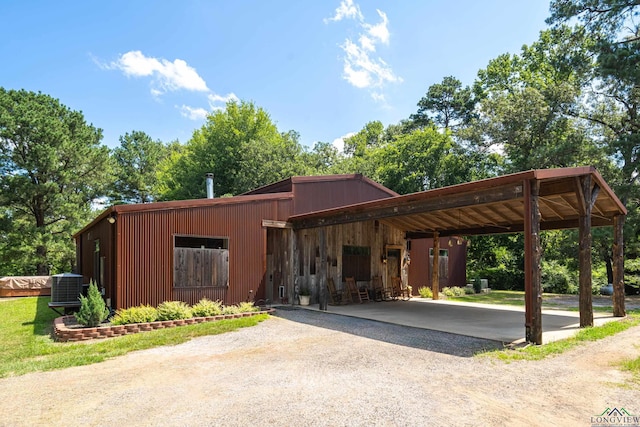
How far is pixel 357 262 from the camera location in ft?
43.6

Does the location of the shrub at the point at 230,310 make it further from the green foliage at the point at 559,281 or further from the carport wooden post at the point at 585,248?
the green foliage at the point at 559,281

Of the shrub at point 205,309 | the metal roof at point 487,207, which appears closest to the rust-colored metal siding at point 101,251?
the shrub at point 205,309

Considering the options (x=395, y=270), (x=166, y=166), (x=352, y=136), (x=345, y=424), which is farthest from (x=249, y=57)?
(x=352, y=136)

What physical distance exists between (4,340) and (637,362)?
10.4 metres

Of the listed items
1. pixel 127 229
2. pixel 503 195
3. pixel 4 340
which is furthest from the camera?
pixel 127 229

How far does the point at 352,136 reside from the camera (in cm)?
3894

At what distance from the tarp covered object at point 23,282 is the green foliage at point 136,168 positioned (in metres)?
12.7

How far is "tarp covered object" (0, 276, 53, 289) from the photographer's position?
1786 centimetres

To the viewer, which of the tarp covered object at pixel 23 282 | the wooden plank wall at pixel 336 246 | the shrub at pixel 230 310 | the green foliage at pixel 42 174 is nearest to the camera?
the shrub at pixel 230 310

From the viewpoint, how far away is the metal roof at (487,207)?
22.2 feet

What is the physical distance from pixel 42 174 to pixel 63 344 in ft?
59.1

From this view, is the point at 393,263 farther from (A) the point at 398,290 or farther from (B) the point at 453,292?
(B) the point at 453,292

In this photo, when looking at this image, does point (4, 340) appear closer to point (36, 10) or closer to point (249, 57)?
point (36, 10)

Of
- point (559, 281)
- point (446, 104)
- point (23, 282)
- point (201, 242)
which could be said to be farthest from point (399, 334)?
point (446, 104)
